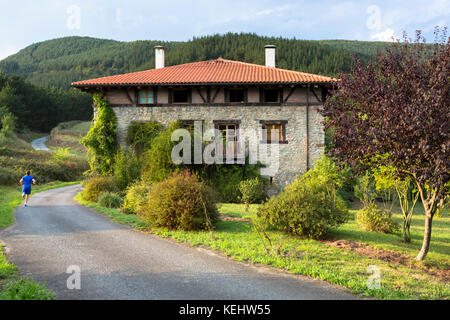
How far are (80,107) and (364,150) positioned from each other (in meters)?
75.9

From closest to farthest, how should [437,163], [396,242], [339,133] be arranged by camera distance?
[437,163] < [339,133] < [396,242]

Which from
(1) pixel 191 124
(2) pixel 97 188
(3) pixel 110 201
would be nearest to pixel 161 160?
(1) pixel 191 124

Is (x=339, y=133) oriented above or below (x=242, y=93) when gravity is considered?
below

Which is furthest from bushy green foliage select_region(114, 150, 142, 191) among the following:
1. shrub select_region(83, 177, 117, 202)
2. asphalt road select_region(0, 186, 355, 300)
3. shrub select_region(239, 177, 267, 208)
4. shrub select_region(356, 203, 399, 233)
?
shrub select_region(356, 203, 399, 233)

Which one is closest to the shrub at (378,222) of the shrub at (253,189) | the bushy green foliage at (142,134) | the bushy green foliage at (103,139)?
the shrub at (253,189)

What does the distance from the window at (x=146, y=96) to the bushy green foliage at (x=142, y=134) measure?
1279mm

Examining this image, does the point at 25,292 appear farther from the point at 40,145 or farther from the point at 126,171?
the point at 40,145

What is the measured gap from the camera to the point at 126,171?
18.1 m

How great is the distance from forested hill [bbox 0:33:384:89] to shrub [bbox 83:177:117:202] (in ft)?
71.8

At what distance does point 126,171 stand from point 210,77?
23.7ft

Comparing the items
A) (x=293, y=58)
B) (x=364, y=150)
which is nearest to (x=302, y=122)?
(x=364, y=150)

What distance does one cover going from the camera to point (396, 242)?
9984 millimetres

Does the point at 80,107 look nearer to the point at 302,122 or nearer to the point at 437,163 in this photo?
the point at 302,122
